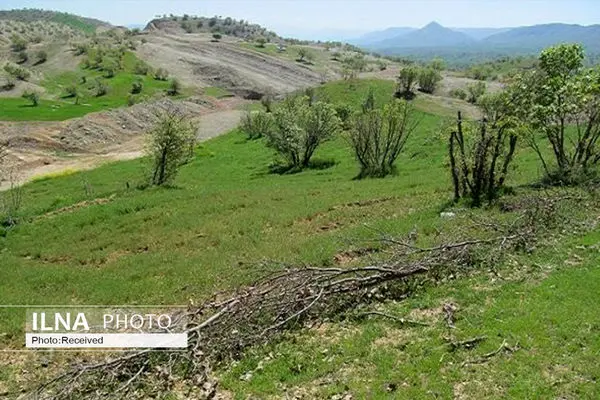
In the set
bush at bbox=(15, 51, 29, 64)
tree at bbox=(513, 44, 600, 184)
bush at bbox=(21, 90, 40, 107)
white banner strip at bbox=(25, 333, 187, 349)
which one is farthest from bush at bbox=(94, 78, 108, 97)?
white banner strip at bbox=(25, 333, 187, 349)

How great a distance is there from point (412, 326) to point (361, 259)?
5.76m

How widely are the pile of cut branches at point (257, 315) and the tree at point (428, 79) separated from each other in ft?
245

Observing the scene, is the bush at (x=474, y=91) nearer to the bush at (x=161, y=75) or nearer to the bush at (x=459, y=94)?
the bush at (x=459, y=94)

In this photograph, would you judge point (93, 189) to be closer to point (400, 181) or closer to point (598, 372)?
point (400, 181)

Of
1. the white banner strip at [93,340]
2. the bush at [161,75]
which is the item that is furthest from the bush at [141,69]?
the white banner strip at [93,340]

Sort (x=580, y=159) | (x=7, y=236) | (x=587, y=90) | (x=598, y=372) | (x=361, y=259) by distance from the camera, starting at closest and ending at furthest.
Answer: (x=598, y=372) → (x=361, y=259) → (x=587, y=90) → (x=580, y=159) → (x=7, y=236)

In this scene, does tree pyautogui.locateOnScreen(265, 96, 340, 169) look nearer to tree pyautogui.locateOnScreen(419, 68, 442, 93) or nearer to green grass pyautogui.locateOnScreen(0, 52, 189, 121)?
tree pyautogui.locateOnScreen(419, 68, 442, 93)

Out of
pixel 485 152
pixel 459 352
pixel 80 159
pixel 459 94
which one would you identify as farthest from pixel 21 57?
pixel 459 352

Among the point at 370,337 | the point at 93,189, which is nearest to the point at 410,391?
the point at 370,337

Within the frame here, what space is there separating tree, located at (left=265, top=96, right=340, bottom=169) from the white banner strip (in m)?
36.1

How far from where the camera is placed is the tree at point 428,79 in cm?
8700

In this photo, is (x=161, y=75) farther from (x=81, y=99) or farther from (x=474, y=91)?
(x=474, y=91)

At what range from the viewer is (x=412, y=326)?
Result: 12.2m

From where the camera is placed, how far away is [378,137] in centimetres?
3994
